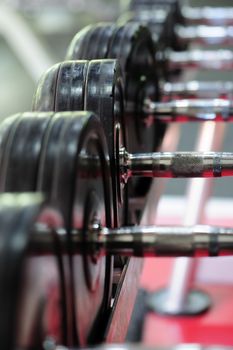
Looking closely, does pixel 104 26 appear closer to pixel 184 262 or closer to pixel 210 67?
pixel 210 67

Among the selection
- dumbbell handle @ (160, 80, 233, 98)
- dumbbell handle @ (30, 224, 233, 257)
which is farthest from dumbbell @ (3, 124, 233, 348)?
dumbbell handle @ (160, 80, 233, 98)

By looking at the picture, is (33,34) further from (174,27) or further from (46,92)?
(46,92)

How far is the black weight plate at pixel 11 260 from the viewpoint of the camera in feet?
1.31

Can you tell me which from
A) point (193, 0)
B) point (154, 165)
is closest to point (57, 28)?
point (193, 0)

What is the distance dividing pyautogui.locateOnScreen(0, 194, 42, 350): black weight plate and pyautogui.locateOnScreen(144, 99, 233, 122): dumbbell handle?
0.65m

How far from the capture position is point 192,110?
1.06 metres

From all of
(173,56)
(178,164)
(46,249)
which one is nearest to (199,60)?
(173,56)

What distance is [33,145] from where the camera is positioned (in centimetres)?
57

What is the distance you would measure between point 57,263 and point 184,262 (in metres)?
1.34

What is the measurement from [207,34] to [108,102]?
809mm

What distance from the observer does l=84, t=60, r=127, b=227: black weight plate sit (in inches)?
29.3

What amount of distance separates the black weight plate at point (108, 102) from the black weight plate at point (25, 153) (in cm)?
15

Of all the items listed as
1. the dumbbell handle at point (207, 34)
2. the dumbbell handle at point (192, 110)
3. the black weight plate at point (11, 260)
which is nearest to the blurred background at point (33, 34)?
the dumbbell handle at point (207, 34)

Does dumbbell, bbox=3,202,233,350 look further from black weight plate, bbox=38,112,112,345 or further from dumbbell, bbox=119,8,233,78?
dumbbell, bbox=119,8,233,78
